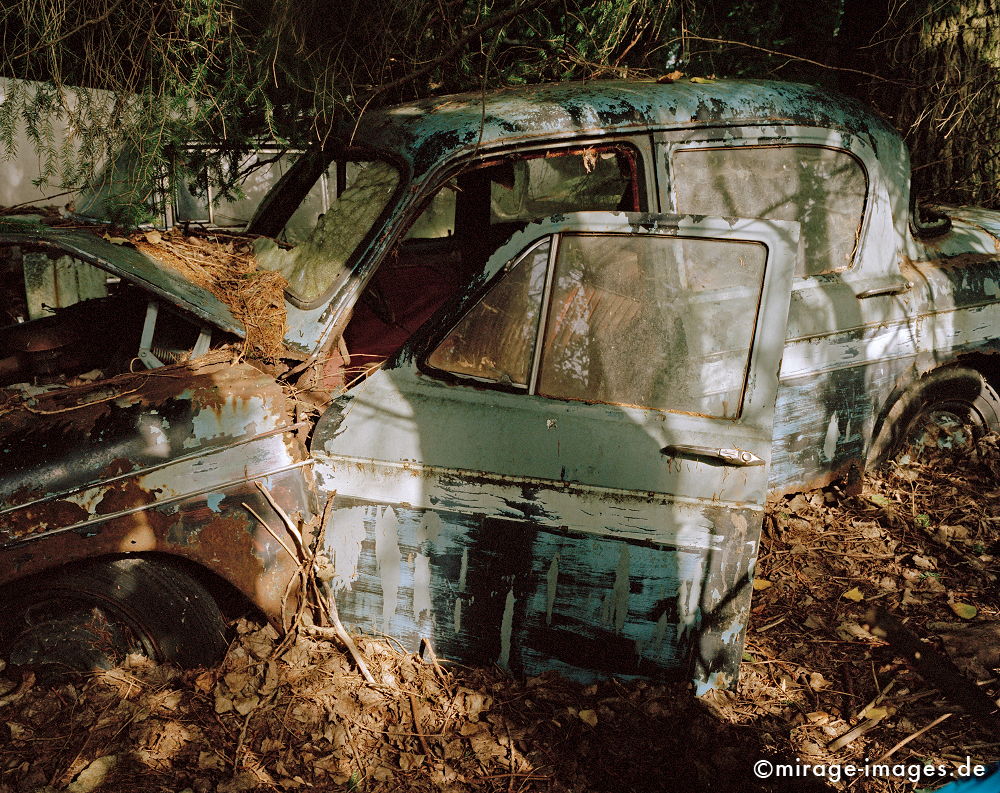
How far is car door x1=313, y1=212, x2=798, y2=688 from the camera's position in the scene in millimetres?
2127

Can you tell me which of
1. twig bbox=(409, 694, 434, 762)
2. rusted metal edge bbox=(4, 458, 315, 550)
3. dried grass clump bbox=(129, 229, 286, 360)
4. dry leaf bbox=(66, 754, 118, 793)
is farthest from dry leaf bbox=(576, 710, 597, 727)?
dried grass clump bbox=(129, 229, 286, 360)

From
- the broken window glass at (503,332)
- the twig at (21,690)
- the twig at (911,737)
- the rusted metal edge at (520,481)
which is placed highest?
the broken window glass at (503,332)

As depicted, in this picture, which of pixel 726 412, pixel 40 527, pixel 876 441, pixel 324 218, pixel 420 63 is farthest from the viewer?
pixel 420 63

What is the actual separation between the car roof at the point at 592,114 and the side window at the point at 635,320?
0.84 m

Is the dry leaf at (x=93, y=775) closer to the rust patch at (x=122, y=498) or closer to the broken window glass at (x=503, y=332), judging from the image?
the rust patch at (x=122, y=498)

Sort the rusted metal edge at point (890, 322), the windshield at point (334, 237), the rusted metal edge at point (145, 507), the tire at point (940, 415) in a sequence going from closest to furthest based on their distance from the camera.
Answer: the rusted metal edge at point (145, 507) → the windshield at point (334, 237) → the rusted metal edge at point (890, 322) → the tire at point (940, 415)

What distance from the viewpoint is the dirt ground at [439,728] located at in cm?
213

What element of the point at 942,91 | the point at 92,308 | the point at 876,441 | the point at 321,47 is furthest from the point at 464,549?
the point at 942,91

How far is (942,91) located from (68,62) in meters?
5.36

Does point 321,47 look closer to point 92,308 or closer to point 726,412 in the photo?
point 92,308

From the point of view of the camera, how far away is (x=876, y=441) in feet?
11.3

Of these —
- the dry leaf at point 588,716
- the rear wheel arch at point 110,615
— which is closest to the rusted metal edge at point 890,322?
the dry leaf at point 588,716

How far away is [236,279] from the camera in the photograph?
2713 mm

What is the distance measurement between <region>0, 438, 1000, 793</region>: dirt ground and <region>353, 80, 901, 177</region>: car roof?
1.96 m
